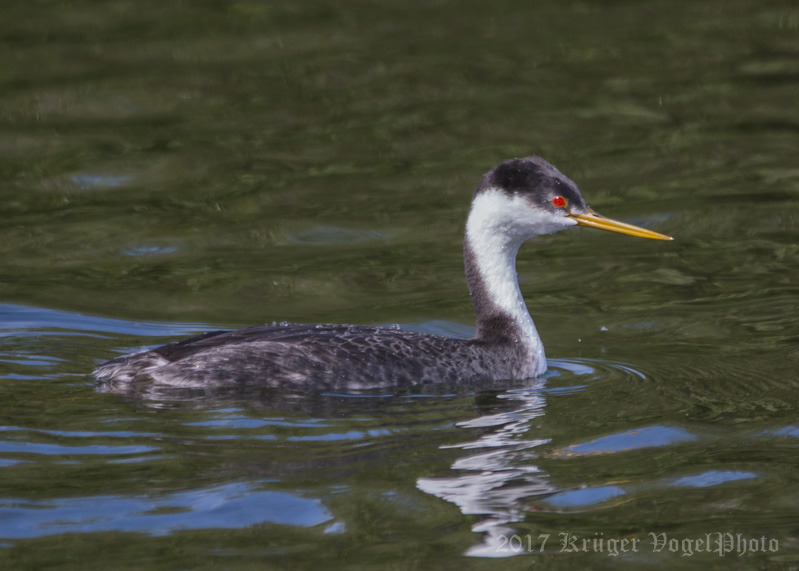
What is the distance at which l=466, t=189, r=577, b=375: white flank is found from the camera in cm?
932

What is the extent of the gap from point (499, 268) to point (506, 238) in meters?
0.22

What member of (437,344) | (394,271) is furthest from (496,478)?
(394,271)

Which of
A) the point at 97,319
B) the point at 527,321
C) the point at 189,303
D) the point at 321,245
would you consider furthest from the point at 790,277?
the point at 97,319

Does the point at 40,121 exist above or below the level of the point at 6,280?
above

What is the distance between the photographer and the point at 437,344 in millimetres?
9148

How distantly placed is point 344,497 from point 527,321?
2.91 metres

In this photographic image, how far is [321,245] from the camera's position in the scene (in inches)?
490

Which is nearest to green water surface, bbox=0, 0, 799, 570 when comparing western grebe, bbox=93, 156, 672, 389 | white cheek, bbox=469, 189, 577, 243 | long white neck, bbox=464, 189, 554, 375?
western grebe, bbox=93, 156, 672, 389

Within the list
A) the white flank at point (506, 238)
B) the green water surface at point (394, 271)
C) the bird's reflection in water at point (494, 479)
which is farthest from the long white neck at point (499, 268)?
the bird's reflection in water at point (494, 479)

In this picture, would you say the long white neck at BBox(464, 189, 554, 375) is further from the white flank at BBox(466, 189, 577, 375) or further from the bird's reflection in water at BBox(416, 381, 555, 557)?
the bird's reflection in water at BBox(416, 381, 555, 557)

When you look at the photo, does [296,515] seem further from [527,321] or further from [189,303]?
[189,303]

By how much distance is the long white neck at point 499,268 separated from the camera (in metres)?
9.34

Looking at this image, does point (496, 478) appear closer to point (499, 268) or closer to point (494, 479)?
point (494, 479)

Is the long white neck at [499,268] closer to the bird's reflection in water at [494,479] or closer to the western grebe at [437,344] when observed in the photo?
the western grebe at [437,344]
